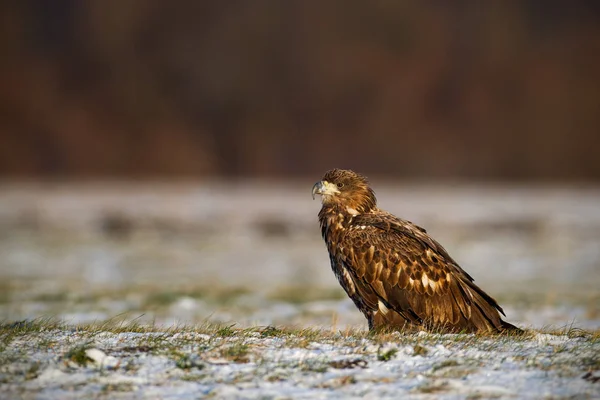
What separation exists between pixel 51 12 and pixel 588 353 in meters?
65.4

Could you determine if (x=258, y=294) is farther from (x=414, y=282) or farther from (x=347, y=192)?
(x=414, y=282)

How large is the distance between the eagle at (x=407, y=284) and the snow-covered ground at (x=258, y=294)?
50 cm

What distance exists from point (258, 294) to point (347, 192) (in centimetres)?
713

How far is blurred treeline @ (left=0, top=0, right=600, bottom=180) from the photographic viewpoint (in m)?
57.7

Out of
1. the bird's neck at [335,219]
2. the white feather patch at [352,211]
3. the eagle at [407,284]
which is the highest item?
the white feather patch at [352,211]

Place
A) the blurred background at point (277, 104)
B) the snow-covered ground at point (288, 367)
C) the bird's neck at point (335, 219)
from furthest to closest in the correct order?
the blurred background at point (277, 104), the bird's neck at point (335, 219), the snow-covered ground at point (288, 367)

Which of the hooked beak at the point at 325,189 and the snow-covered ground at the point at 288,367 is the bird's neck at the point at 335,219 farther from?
the snow-covered ground at the point at 288,367

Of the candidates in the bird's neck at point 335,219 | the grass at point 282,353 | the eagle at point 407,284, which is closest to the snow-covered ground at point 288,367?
the grass at point 282,353

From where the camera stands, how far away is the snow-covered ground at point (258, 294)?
5.84m

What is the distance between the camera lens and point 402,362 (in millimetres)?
6254

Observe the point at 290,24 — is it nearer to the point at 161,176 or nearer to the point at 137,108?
the point at 137,108

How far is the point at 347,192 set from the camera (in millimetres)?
8281

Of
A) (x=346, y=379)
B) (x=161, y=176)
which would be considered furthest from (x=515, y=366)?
(x=161, y=176)

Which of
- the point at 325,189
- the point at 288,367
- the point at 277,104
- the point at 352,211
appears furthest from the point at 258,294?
the point at 277,104
